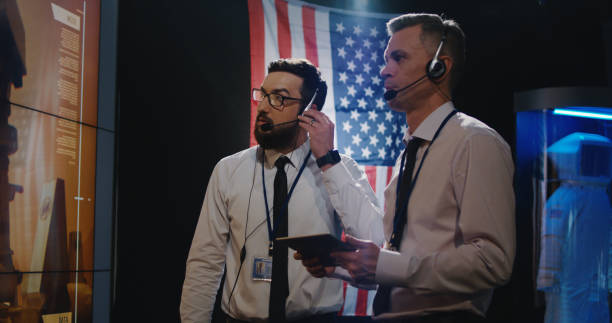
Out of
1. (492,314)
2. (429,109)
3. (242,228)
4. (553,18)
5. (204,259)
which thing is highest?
(553,18)

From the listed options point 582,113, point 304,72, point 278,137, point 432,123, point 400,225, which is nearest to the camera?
point 400,225

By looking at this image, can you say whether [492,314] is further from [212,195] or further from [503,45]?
[212,195]

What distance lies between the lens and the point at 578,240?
12.6 feet

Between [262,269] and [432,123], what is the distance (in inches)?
39.0

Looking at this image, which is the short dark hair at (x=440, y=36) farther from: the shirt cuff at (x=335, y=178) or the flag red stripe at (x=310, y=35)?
the flag red stripe at (x=310, y=35)

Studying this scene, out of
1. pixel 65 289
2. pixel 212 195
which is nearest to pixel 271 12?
pixel 212 195

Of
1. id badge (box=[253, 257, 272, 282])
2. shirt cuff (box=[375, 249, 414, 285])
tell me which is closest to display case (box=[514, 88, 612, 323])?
id badge (box=[253, 257, 272, 282])

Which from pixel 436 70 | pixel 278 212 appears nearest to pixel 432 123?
pixel 436 70

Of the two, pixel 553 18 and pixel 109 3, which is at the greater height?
pixel 553 18

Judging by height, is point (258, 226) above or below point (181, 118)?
below

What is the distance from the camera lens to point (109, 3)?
3.10 m

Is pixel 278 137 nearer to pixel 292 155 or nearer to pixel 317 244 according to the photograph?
pixel 292 155

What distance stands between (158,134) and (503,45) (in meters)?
2.82

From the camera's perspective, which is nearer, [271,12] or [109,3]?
[109,3]
